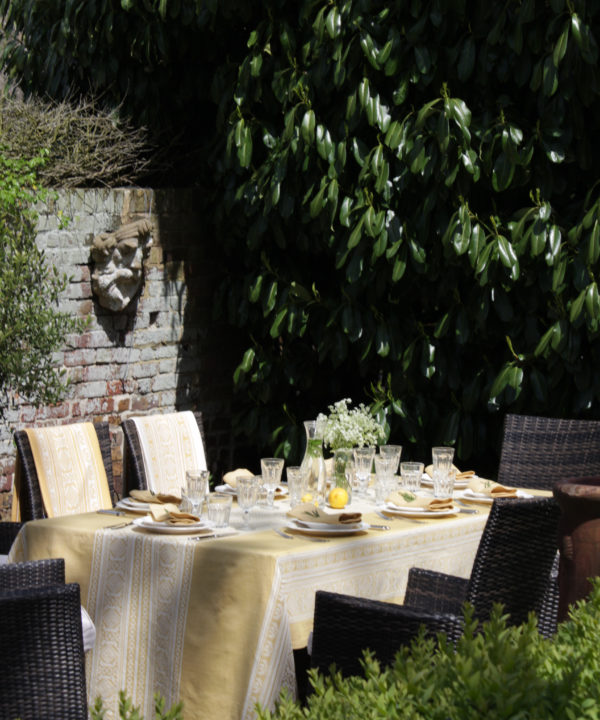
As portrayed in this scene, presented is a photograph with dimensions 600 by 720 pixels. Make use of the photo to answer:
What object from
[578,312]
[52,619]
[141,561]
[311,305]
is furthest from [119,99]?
[52,619]

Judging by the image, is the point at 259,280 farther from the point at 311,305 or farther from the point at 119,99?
the point at 119,99

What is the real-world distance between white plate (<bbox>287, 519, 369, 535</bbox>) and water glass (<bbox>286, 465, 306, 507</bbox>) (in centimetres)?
37

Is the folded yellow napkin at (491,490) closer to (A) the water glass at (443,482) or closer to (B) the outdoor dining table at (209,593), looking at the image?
(A) the water glass at (443,482)

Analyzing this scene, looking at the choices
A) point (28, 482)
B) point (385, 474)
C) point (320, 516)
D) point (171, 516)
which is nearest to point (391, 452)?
point (385, 474)

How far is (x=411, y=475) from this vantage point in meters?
4.25

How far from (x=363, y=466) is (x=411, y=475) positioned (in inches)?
8.8

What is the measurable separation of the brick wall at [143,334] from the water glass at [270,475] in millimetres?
2286

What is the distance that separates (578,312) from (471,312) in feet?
1.94

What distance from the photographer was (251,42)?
20.5 ft

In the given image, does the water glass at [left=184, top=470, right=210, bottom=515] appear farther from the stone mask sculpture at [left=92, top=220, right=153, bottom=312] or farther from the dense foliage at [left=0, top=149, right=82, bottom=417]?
the stone mask sculpture at [left=92, top=220, right=153, bottom=312]

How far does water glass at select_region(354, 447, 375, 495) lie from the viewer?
171 inches

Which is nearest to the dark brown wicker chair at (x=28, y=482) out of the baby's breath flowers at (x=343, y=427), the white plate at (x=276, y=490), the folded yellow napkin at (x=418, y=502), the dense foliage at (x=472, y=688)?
the white plate at (x=276, y=490)

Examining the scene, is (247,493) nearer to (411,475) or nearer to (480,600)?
(411,475)

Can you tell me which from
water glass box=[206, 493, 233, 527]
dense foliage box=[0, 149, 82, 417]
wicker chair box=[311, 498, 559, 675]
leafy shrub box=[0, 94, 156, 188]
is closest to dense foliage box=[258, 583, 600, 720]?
wicker chair box=[311, 498, 559, 675]
